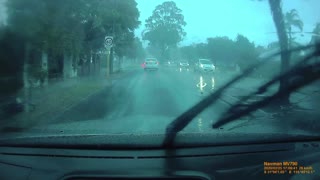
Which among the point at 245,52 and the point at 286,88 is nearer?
the point at 286,88

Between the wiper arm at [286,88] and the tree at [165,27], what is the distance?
1099 millimetres

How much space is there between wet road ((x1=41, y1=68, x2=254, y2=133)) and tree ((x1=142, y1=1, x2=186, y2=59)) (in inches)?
24.1

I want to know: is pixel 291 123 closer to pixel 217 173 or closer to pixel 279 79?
pixel 279 79

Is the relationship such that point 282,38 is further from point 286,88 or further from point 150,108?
point 150,108

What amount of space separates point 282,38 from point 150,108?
9.69 feet

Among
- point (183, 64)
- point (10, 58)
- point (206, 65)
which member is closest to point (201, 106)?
point (206, 65)

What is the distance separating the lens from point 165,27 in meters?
4.80

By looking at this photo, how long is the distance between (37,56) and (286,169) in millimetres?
2570

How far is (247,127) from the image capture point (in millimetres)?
3859

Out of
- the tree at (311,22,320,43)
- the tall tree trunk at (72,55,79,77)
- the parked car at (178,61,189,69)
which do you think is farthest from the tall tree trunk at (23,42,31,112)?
the tall tree trunk at (72,55,79,77)

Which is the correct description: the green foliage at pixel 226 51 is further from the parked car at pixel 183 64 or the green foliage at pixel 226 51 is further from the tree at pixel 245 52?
the parked car at pixel 183 64

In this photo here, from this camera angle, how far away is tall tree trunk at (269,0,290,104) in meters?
3.70

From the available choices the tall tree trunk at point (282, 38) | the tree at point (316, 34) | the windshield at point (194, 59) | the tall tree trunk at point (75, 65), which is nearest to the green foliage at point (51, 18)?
the windshield at point (194, 59)

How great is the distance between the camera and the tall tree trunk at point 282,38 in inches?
145
